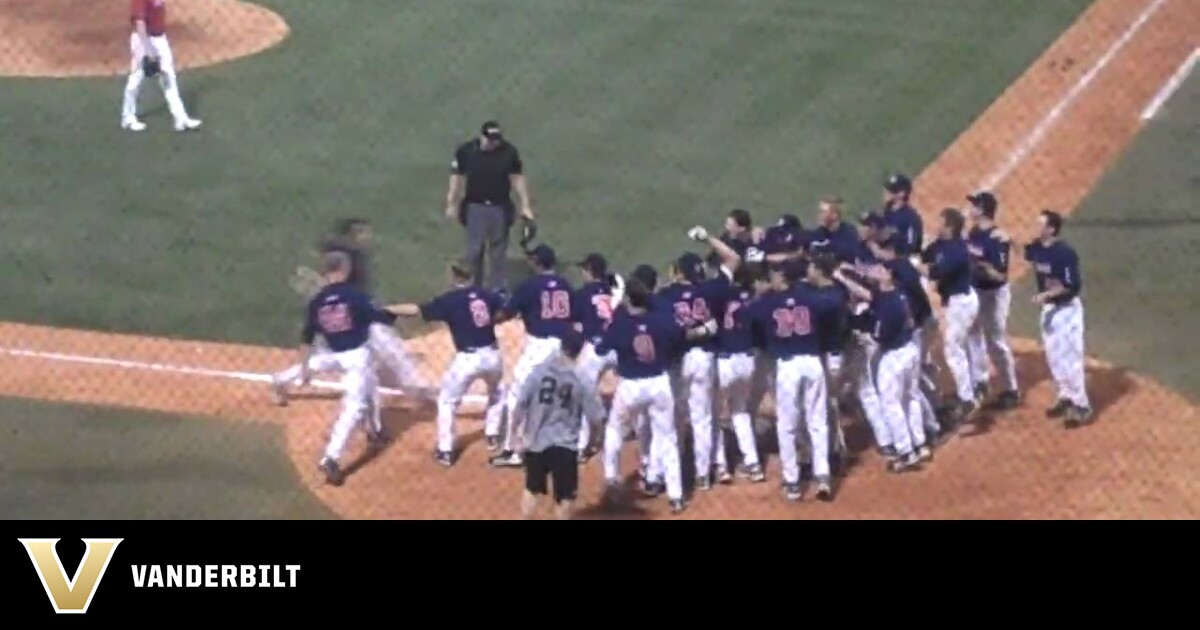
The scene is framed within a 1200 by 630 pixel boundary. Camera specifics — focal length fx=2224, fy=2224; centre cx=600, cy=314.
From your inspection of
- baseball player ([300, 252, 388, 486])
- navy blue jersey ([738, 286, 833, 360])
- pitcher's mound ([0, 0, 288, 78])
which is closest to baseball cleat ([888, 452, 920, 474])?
navy blue jersey ([738, 286, 833, 360])

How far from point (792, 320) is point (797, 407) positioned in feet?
1.48

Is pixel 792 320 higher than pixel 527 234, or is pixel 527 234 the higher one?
pixel 527 234

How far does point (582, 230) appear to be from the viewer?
15.4 metres

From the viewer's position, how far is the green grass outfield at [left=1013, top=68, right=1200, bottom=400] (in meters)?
13.1

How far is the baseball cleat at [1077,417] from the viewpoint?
11.8 m

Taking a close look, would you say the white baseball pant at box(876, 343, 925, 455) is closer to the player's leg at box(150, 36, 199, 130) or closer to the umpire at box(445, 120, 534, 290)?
the umpire at box(445, 120, 534, 290)

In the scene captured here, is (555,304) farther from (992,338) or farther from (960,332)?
(992,338)

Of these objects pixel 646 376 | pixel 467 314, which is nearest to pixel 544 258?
pixel 467 314

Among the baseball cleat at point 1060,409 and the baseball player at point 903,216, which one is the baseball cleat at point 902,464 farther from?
the baseball player at point 903,216

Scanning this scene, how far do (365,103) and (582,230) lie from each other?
3622mm

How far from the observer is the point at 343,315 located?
36.4 feet
